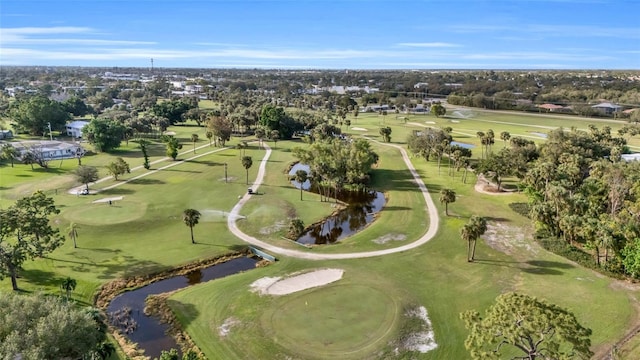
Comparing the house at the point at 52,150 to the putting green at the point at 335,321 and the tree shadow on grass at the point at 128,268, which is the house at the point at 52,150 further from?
the putting green at the point at 335,321

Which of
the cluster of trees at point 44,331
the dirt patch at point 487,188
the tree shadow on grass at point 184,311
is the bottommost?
the tree shadow on grass at point 184,311

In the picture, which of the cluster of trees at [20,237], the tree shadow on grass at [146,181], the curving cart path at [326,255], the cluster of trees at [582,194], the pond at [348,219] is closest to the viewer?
the cluster of trees at [20,237]

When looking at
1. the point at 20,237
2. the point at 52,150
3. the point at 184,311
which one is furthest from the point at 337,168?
the point at 52,150

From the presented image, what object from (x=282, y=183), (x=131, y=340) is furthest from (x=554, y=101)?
(x=131, y=340)

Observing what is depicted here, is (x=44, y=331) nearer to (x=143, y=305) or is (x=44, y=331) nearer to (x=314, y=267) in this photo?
(x=143, y=305)

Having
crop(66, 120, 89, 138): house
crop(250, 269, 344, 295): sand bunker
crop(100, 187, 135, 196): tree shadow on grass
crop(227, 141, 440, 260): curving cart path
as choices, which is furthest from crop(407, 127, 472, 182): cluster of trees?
crop(66, 120, 89, 138): house

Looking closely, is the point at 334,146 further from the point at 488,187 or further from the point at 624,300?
the point at 624,300

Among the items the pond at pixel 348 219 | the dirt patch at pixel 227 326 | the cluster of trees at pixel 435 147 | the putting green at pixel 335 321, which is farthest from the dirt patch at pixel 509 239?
the dirt patch at pixel 227 326
